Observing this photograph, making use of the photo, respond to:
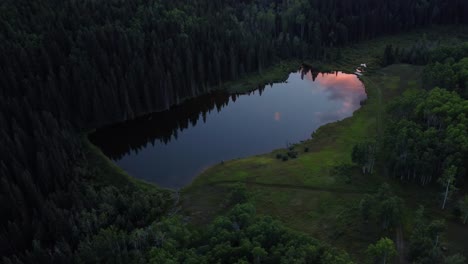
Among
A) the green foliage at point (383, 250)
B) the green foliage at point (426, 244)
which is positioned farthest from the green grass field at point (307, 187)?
the green foliage at point (426, 244)

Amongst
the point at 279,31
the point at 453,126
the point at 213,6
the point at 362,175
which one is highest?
the point at 213,6

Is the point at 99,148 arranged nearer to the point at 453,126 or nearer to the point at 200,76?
the point at 200,76

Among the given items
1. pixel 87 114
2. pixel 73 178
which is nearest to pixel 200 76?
pixel 87 114

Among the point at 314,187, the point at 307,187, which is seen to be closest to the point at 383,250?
the point at 314,187

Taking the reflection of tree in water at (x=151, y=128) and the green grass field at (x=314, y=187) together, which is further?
the reflection of tree in water at (x=151, y=128)

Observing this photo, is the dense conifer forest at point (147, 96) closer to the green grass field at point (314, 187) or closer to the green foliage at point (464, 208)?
the green grass field at point (314, 187)

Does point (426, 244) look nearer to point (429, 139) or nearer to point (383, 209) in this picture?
point (383, 209)

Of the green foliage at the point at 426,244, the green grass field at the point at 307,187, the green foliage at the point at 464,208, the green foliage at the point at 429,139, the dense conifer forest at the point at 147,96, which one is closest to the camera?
the green foliage at the point at 426,244
